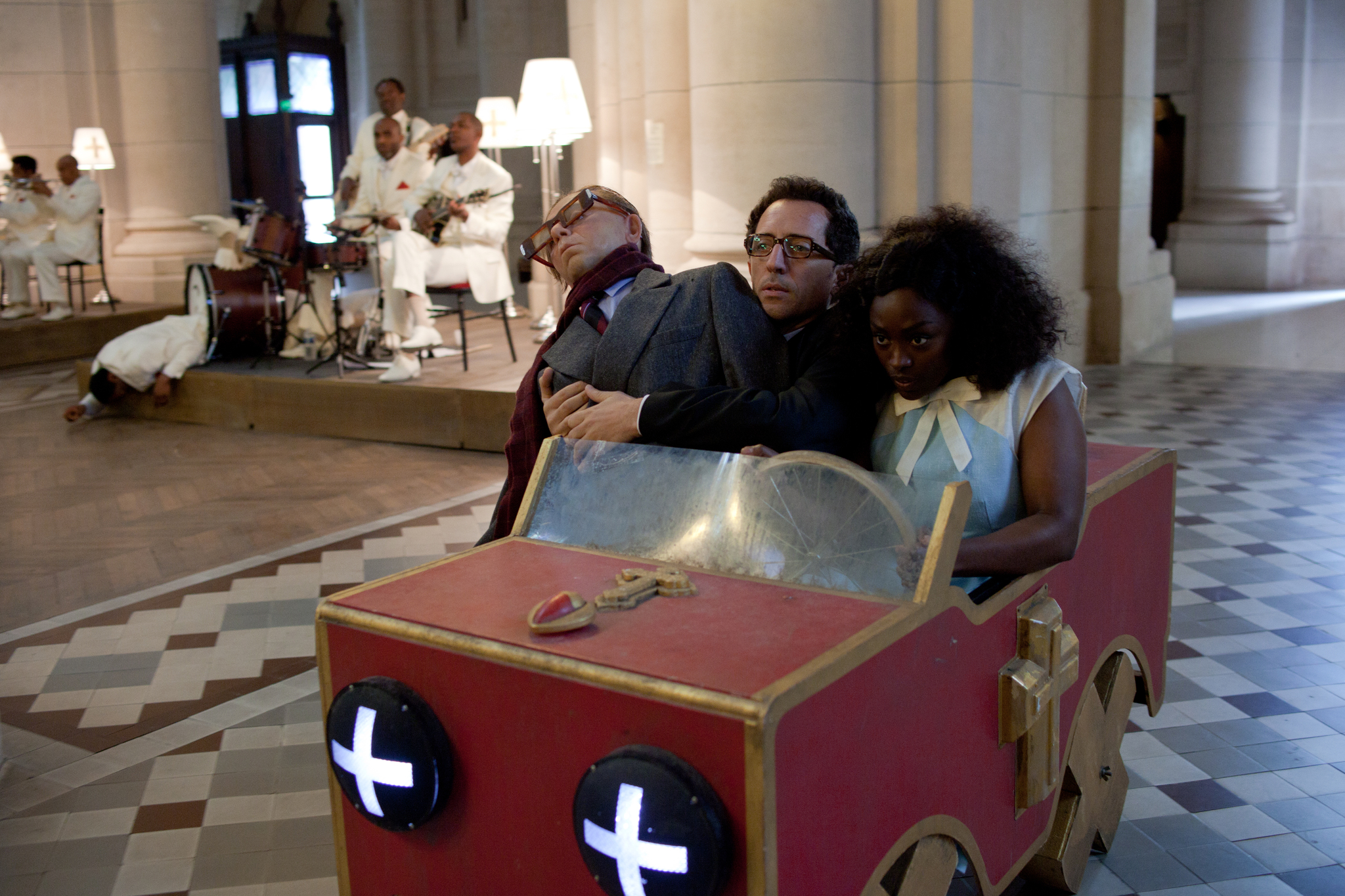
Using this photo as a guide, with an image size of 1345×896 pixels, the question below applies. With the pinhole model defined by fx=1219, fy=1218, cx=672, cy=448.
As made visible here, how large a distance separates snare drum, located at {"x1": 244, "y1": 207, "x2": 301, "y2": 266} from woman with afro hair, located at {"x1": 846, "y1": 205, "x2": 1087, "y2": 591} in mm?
6980

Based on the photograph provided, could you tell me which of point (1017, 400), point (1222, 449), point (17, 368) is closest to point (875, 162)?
point (1222, 449)

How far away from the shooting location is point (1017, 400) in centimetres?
224

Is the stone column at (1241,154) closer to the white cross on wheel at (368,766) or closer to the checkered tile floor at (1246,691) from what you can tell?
the checkered tile floor at (1246,691)

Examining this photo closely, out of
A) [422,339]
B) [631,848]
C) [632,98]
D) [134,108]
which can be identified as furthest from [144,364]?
[631,848]

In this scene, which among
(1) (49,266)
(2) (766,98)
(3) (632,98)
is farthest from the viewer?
(1) (49,266)

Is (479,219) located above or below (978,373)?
above

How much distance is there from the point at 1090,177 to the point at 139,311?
30.3ft

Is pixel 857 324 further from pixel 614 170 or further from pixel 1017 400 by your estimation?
pixel 614 170

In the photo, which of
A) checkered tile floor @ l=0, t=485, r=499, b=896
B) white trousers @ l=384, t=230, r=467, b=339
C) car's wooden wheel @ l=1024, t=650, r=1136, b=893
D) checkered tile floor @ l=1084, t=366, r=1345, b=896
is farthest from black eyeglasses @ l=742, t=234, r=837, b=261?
white trousers @ l=384, t=230, r=467, b=339

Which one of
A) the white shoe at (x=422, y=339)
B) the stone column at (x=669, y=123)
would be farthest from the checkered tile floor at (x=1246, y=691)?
the white shoe at (x=422, y=339)

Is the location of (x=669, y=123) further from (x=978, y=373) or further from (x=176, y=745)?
(x=978, y=373)

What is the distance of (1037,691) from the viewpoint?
2.02m

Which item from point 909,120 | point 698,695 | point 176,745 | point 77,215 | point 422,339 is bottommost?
point 176,745

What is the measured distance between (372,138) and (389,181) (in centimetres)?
54
